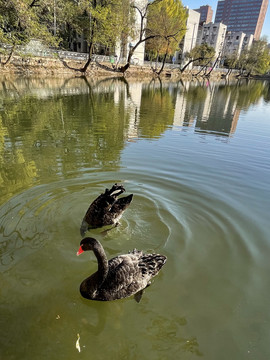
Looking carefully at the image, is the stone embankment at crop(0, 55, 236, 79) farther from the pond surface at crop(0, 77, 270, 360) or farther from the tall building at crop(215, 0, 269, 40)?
the tall building at crop(215, 0, 269, 40)

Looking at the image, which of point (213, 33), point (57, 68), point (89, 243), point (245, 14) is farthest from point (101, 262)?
point (245, 14)

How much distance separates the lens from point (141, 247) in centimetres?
411

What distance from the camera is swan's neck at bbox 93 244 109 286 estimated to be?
2885 mm

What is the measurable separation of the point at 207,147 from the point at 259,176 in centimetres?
291

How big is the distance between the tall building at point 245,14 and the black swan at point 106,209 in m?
203

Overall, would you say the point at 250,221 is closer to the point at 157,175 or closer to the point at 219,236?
the point at 219,236

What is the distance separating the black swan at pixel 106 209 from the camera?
4.14 m

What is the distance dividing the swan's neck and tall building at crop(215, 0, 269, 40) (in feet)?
670

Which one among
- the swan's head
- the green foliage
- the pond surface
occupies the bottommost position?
the pond surface

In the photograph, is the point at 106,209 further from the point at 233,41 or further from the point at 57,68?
the point at 233,41

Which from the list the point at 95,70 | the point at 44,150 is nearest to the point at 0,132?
the point at 44,150

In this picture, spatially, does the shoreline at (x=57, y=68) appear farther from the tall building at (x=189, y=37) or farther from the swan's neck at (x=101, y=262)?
the tall building at (x=189, y=37)

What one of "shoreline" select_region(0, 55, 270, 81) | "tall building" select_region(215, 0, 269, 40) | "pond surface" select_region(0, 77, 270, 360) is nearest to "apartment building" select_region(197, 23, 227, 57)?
"shoreline" select_region(0, 55, 270, 81)

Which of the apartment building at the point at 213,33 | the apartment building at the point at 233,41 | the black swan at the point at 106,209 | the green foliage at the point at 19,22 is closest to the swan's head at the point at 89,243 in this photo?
the black swan at the point at 106,209
